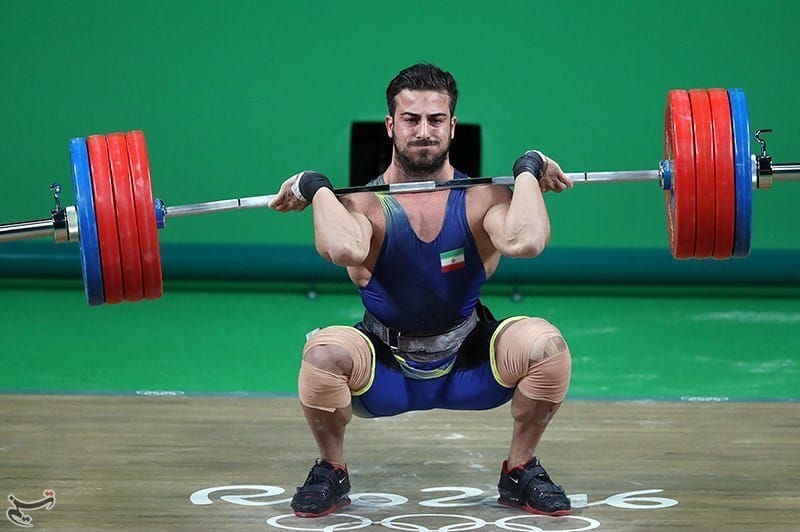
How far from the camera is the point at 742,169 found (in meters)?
3.71

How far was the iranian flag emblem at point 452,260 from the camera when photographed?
377 centimetres

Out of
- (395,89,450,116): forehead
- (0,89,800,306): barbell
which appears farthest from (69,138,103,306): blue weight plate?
(395,89,450,116): forehead

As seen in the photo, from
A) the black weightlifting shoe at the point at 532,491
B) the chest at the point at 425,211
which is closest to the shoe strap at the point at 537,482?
the black weightlifting shoe at the point at 532,491

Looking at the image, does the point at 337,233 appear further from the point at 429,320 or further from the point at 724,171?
the point at 724,171

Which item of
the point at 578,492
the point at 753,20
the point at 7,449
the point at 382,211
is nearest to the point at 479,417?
the point at 578,492

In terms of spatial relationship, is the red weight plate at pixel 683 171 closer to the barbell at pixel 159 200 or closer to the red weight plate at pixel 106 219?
the barbell at pixel 159 200

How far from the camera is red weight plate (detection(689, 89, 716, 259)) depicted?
12.2 feet

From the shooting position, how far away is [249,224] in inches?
310

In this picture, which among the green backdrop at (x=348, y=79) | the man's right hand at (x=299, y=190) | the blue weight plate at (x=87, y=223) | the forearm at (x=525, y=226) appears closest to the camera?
the forearm at (x=525, y=226)

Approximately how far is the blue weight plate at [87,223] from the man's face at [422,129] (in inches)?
34.8

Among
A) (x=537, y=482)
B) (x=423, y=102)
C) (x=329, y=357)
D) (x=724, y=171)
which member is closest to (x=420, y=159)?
(x=423, y=102)

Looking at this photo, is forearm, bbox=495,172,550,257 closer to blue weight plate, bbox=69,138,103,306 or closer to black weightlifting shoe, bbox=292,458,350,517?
black weightlifting shoe, bbox=292,458,350,517

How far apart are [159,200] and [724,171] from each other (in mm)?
1615

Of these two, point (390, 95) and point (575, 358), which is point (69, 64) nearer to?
point (575, 358)
